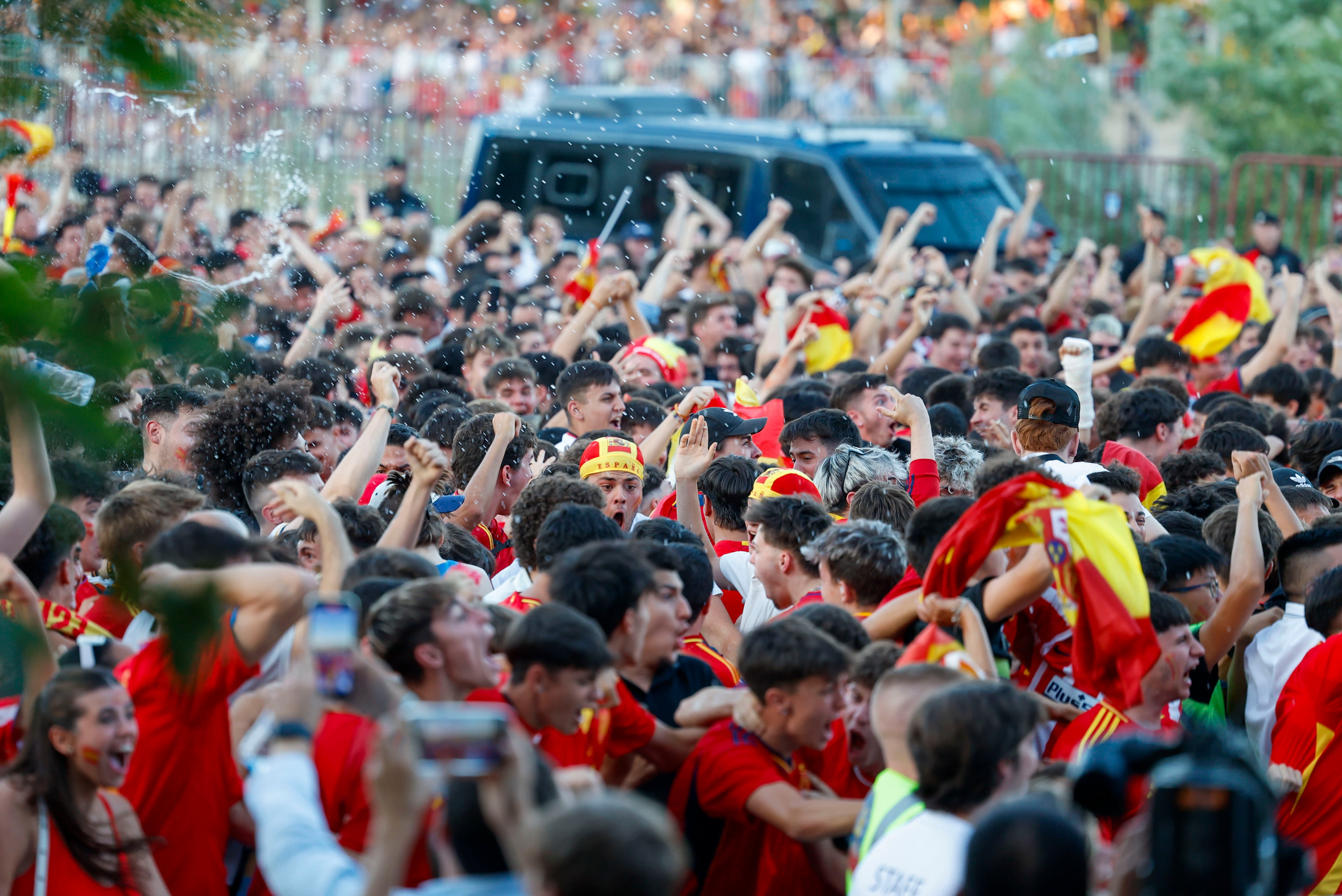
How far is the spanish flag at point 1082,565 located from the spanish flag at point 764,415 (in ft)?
10.5

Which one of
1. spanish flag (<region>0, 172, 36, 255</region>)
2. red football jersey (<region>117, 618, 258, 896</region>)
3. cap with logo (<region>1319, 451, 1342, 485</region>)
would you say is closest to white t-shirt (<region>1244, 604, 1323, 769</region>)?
cap with logo (<region>1319, 451, 1342, 485</region>)

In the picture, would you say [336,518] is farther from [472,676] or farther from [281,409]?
[281,409]

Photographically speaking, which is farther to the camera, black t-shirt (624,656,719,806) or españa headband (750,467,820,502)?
españa headband (750,467,820,502)

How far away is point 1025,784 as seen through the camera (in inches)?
119

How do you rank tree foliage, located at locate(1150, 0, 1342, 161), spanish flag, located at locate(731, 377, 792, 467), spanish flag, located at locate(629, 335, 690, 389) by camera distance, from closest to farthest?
spanish flag, located at locate(731, 377, 792, 467), spanish flag, located at locate(629, 335, 690, 389), tree foliage, located at locate(1150, 0, 1342, 161)

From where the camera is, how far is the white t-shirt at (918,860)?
2816 millimetres

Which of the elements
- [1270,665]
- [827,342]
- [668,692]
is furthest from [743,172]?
[668,692]

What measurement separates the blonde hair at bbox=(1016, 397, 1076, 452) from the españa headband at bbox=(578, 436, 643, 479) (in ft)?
4.89

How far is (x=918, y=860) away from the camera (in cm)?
287

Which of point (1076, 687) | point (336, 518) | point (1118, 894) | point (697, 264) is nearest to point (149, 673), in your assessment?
point (336, 518)

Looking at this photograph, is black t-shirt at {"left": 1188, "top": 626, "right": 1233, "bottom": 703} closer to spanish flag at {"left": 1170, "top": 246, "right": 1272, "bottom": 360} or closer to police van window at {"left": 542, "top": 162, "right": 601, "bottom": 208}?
spanish flag at {"left": 1170, "top": 246, "right": 1272, "bottom": 360}

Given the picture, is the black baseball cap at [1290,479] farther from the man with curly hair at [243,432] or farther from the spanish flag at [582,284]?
the spanish flag at [582,284]

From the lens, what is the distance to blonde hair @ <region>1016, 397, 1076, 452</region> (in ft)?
19.2

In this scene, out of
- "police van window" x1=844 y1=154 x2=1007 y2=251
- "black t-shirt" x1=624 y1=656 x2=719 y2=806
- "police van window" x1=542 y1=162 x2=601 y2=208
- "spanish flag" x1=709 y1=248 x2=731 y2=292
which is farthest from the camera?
"police van window" x1=542 y1=162 x2=601 y2=208
